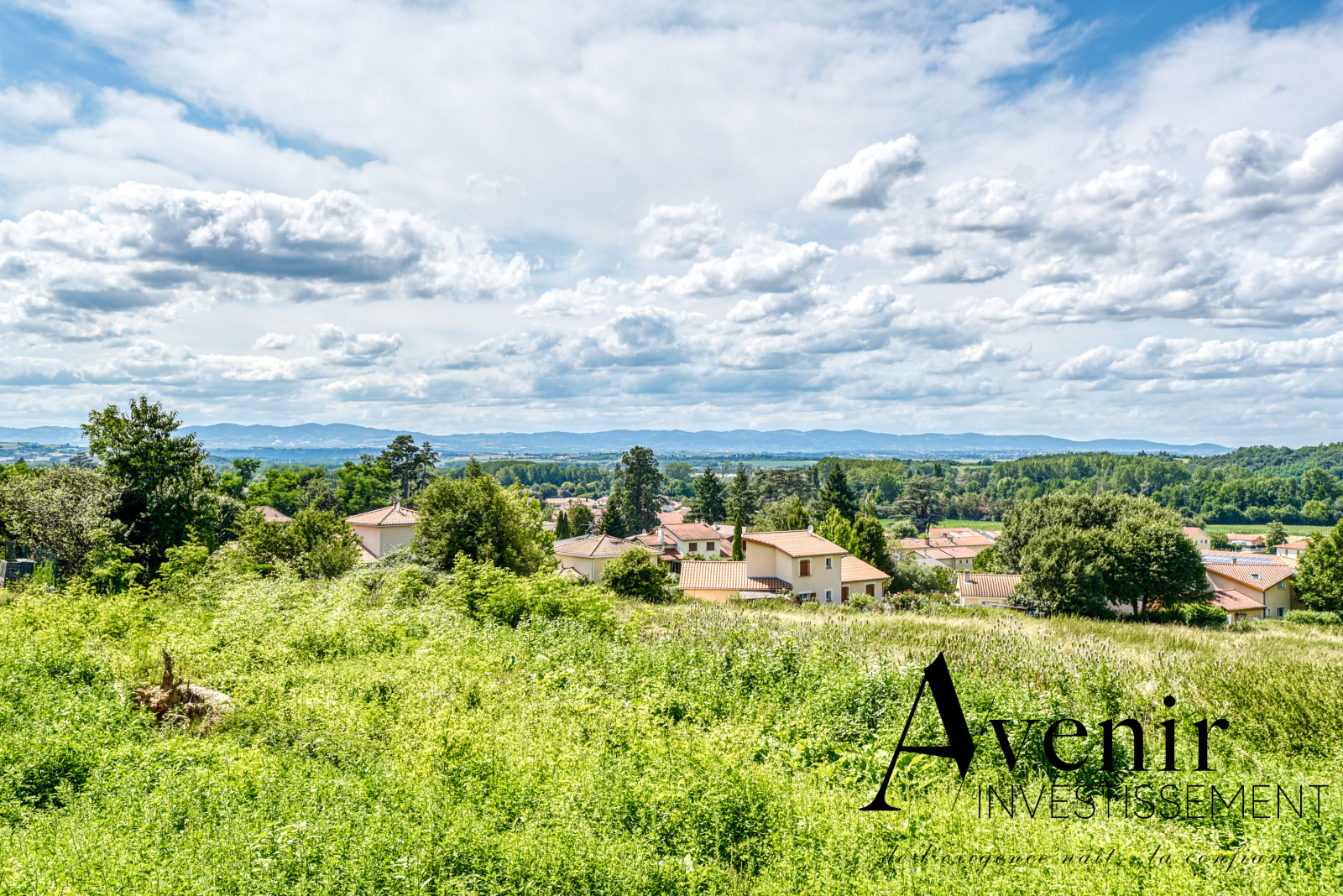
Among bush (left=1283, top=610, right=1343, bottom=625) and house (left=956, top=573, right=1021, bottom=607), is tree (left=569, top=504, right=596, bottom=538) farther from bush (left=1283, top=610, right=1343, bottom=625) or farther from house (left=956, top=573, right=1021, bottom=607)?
bush (left=1283, top=610, right=1343, bottom=625)

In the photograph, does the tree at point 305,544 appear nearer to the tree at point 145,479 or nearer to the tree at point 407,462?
the tree at point 145,479

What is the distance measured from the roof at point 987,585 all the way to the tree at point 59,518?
149ft

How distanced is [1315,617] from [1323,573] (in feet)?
14.8

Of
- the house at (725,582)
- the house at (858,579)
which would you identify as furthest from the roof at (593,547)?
the house at (858,579)

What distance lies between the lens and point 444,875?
4895mm

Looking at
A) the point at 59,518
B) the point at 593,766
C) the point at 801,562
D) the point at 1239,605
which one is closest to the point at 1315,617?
the point at 1239,605

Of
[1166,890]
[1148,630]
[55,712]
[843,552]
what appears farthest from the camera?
[843,552]

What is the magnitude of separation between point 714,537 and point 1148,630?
5643cm

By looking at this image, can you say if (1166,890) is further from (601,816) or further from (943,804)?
(601,816)

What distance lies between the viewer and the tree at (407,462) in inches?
2936

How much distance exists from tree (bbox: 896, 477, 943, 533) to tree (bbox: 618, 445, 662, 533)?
47.1 m

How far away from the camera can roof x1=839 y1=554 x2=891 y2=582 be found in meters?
37.0

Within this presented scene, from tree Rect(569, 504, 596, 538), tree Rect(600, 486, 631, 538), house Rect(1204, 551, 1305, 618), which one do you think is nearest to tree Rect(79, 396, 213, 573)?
tree Rect(600, 486, 631, 538)

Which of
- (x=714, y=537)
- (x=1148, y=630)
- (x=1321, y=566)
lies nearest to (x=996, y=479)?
(x=714, y=537)
